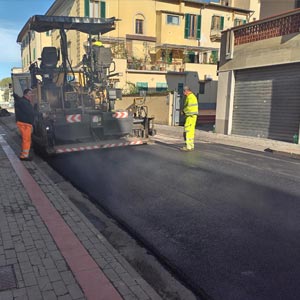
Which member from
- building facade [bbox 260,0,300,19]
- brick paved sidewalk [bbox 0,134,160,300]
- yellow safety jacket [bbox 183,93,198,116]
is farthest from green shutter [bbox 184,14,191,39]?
brick paved sidewalk [bbox 0,134,160,300]

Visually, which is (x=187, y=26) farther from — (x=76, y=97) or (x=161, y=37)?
(x=76, y=97)

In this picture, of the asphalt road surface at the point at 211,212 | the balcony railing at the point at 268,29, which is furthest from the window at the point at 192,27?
the asphalt road surface at the point at 211,212

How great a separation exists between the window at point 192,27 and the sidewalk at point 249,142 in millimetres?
22280

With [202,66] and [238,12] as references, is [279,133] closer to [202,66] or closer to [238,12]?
[202,66]

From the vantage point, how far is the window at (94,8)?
29234 mm

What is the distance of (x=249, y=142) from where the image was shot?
503 inches

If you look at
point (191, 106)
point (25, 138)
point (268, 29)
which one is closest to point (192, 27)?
point (268, 29)

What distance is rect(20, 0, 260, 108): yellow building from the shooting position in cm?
2939

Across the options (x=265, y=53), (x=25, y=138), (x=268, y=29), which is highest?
(x=268, y=29)

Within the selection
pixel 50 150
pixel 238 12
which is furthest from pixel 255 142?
pixel 238 12

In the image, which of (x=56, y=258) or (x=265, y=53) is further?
(x=265, y=53)

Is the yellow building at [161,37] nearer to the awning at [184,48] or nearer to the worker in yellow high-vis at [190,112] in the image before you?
the awning at [184,48]

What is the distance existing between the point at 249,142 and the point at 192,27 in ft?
85.2

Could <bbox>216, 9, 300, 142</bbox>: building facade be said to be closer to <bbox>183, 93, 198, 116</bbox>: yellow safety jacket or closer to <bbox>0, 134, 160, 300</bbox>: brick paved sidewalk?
<bbox>183, 93, 198, 116</bbox>: yellow safety jacket
